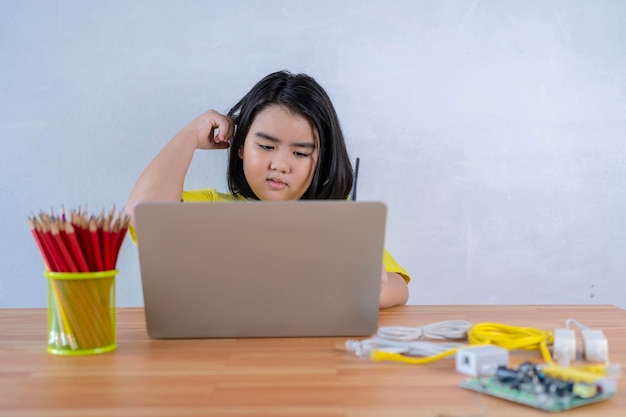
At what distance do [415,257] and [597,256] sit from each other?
620 millimetres

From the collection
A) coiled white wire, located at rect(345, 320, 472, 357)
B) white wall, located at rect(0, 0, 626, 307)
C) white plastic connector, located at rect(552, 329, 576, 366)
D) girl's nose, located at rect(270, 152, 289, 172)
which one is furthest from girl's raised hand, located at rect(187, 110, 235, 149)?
white plastic connector, located at rect(552, 329, 576, 366)

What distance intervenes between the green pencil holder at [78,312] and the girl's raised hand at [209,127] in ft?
2.83

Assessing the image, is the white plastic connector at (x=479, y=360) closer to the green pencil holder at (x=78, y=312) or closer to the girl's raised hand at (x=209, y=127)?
the green pencil holder at (x=78, y=312)

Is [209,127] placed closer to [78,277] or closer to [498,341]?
[78,277]

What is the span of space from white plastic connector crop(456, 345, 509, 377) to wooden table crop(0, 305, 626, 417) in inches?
0.6

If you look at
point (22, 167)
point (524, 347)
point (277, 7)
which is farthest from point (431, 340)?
point (22, 167)

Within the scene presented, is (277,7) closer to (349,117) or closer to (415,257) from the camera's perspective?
(349,117)

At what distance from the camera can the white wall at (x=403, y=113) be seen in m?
2.09

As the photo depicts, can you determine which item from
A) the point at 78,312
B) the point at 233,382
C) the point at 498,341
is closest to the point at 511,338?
the point at 498,341

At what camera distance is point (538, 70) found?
2.19 m

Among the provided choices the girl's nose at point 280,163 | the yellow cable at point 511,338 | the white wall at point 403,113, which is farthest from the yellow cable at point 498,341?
the white wall at point 403,113

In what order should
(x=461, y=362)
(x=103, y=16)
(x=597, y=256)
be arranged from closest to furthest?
(x=461, y=362) → (x=103, y=16) → (x=597, y=256)

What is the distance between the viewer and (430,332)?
98 centimetres

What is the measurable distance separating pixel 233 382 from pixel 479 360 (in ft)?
0.91
